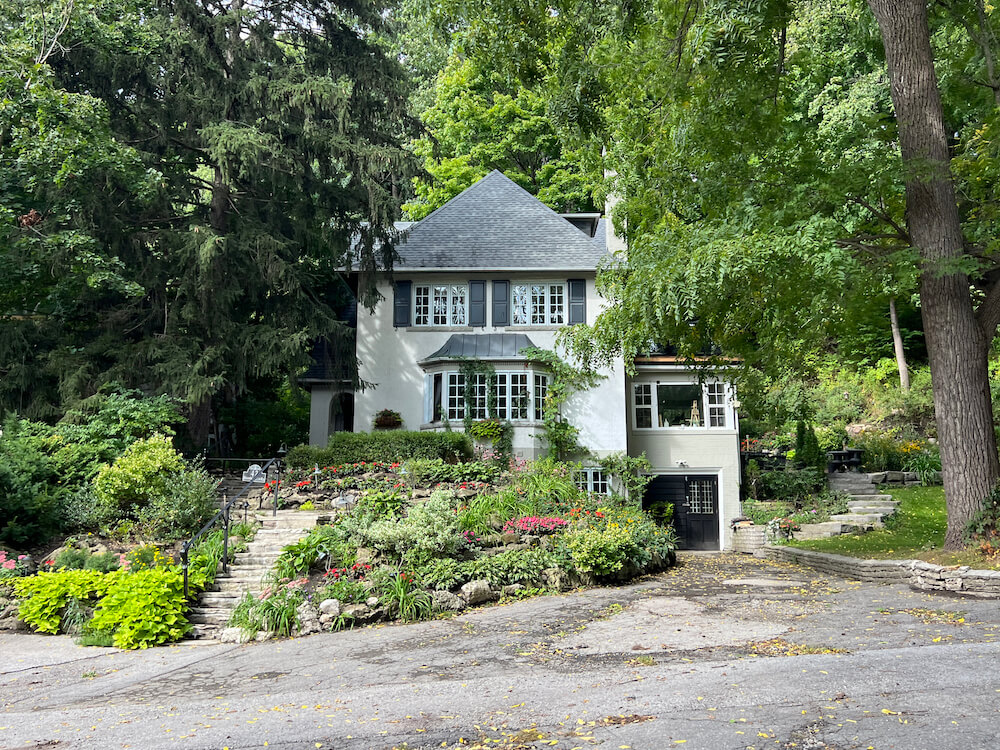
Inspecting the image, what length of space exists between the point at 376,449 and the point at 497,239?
25.1ft

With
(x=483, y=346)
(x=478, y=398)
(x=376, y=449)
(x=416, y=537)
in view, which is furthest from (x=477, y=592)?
(x=483, y=346)

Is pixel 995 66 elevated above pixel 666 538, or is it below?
above

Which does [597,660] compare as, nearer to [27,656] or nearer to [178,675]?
[178,675]

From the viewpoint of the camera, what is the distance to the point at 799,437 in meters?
20.8

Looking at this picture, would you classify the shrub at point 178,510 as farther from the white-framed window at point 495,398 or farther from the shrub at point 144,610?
the white-framed window at point 495,398

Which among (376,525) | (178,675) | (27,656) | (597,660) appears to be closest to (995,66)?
(597,660)

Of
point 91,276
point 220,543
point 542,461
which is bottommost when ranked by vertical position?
point 220,543

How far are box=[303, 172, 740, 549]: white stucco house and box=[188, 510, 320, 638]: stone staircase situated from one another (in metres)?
6.15

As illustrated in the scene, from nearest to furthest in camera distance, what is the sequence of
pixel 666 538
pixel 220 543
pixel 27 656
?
1. pixel 27 656
2. pixel 220 543
3. pixel 666 538

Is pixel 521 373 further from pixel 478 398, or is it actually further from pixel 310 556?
pixel 310 556

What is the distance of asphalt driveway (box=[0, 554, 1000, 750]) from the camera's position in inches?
204

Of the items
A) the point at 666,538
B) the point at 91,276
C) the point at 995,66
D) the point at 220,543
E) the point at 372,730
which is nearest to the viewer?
the point at 372,730

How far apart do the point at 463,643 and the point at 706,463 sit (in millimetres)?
14162

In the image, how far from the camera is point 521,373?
20406 mm
